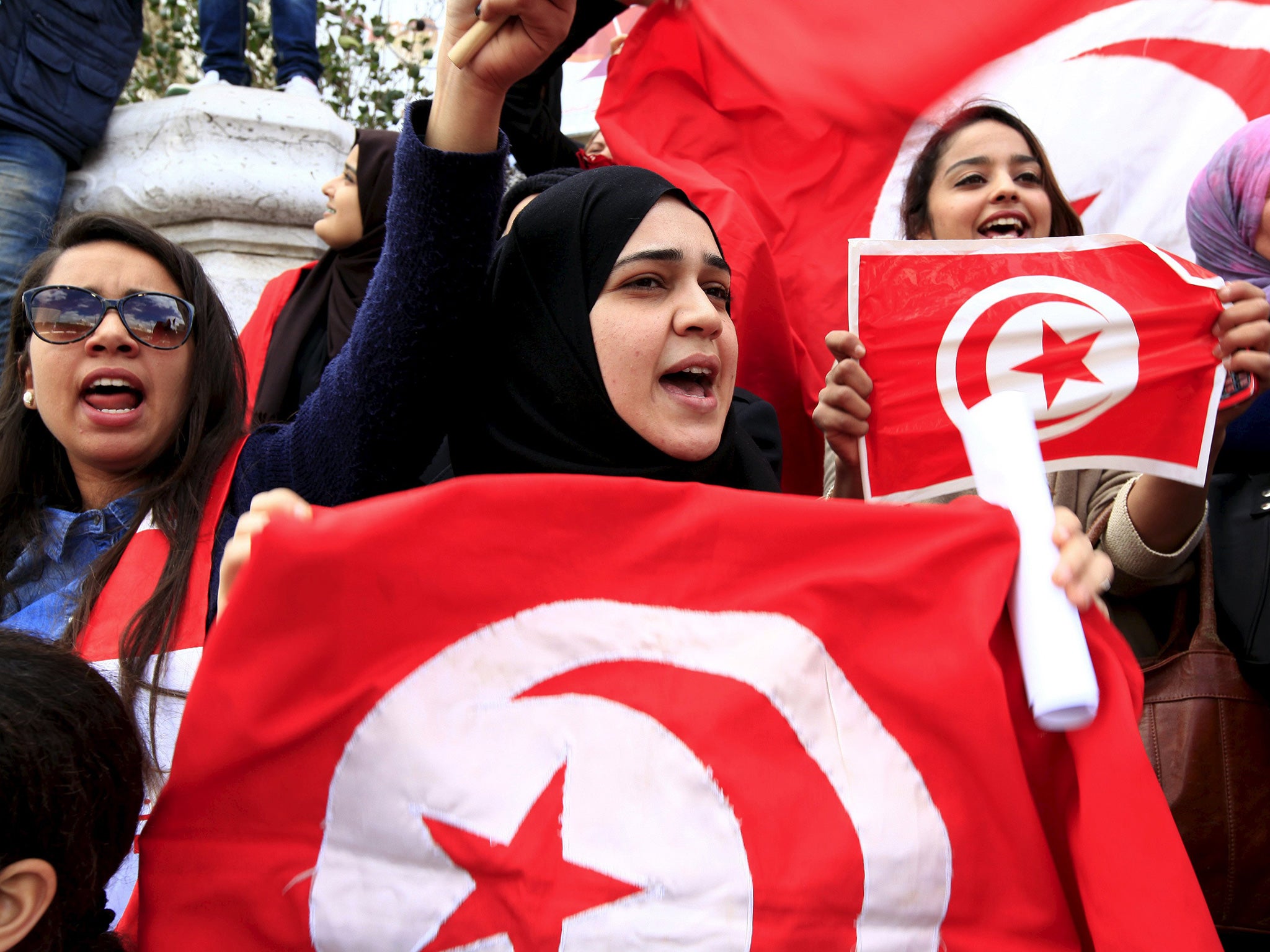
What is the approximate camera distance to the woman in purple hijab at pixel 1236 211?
99.7 inches

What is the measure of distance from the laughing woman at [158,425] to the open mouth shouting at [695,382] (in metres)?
0.36

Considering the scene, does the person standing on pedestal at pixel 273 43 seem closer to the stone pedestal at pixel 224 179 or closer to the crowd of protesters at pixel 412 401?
the stone pedestal at pixel 224 179

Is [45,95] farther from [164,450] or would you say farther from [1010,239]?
[1010,239]

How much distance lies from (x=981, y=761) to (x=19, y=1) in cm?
370

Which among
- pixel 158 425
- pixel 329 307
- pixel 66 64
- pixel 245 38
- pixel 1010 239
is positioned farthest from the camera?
pixel 245 38

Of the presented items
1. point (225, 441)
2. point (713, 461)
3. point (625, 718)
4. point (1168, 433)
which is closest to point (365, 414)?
point (225, 441)

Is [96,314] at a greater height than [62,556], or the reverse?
[96,314]

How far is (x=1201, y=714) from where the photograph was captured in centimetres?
209

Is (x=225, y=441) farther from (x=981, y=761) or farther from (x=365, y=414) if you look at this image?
(x=981, y=761)

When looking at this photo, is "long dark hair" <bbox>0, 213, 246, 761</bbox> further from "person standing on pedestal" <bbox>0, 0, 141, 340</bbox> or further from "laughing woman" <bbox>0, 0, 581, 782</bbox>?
"person standing on pedestal" <bbox>0, 0, 141, 340</bbox>

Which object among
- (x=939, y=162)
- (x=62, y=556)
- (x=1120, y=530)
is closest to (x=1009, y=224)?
(x=939, y=162)

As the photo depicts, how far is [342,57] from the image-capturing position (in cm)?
696

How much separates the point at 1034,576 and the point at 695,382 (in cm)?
70

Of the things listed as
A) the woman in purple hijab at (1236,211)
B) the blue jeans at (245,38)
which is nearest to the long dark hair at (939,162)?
the woman in purple hijab at (1236,211)
